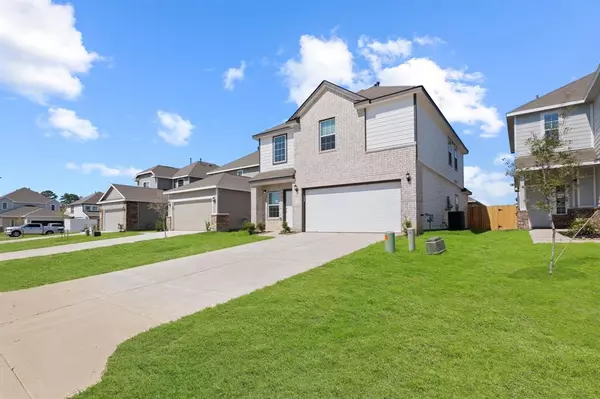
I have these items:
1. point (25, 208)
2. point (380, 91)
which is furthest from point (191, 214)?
point (25, 208)

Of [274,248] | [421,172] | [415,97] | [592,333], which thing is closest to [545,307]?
[592,333]

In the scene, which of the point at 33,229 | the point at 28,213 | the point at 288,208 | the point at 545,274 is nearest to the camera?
the point at 545,274

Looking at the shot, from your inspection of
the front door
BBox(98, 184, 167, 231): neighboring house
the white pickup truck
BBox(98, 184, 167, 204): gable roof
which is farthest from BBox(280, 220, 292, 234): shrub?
the white pickup truck

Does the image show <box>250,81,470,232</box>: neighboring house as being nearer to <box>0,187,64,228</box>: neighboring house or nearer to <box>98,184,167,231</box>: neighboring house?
<box>98,184,167,231</box>: neighboring house

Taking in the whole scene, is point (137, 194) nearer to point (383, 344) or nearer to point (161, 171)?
Result: point (161, 171)

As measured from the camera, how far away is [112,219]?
110 feet

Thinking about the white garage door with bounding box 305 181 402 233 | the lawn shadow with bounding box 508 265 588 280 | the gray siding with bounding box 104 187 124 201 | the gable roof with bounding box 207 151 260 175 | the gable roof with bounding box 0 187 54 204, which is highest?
the gable roof with bounding box 207 151 260 175

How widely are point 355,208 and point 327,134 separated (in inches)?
173

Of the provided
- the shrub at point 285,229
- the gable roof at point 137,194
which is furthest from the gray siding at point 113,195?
the shrub at point 285,229

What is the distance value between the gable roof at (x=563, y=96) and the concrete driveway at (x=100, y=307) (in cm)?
1412

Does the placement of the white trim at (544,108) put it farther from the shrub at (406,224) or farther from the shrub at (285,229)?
the shrub at (285,229)

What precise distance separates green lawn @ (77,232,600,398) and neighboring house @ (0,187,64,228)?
190 ft

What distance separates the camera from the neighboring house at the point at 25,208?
177 ft

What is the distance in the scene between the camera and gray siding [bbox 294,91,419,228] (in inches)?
578
